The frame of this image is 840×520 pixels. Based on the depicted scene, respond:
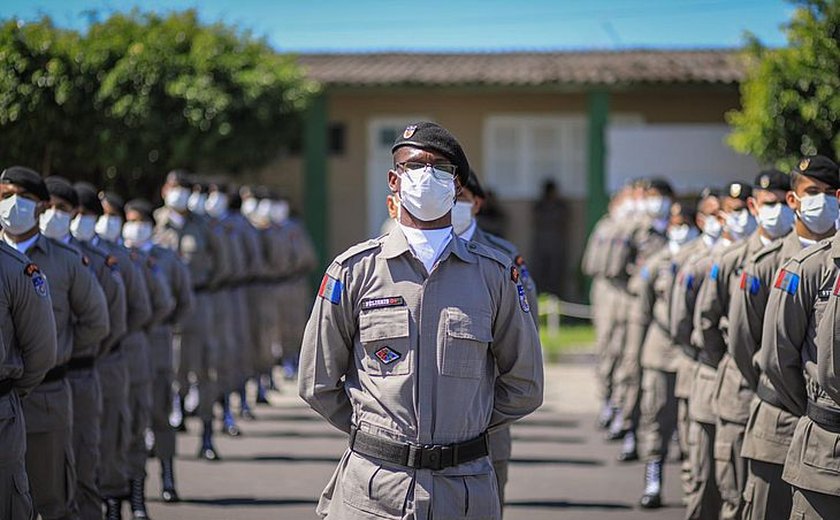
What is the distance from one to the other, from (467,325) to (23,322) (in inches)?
92.4

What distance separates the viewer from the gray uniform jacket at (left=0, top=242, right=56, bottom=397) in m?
6.00

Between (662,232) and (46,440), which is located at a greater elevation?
(662,232)

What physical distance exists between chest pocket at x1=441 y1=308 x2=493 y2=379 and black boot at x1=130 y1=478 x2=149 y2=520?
173 inches

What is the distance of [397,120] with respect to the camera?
70.7 ft

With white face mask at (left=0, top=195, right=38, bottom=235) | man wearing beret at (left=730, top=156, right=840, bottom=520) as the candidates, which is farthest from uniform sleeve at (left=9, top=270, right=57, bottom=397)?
man wearing beret at (left=730, top=156, right=840, bottom=520)

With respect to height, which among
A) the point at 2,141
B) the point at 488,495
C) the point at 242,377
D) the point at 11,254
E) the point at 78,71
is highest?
the point at 78,71

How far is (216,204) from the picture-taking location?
1259cm

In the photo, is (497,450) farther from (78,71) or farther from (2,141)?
(78,71)

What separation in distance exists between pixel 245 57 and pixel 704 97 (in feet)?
24.9

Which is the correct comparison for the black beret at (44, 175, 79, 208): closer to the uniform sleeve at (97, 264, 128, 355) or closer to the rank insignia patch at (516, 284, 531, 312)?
the uniform sleeve at (97, 264, 128, 355)

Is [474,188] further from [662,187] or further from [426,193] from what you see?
[662,187]

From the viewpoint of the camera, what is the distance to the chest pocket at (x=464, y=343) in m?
4.83

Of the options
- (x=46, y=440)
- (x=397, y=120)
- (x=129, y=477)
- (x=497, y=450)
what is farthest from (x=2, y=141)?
(x=397, y=120)

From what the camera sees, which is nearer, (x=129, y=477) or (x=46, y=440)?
(x=46, y=440)
